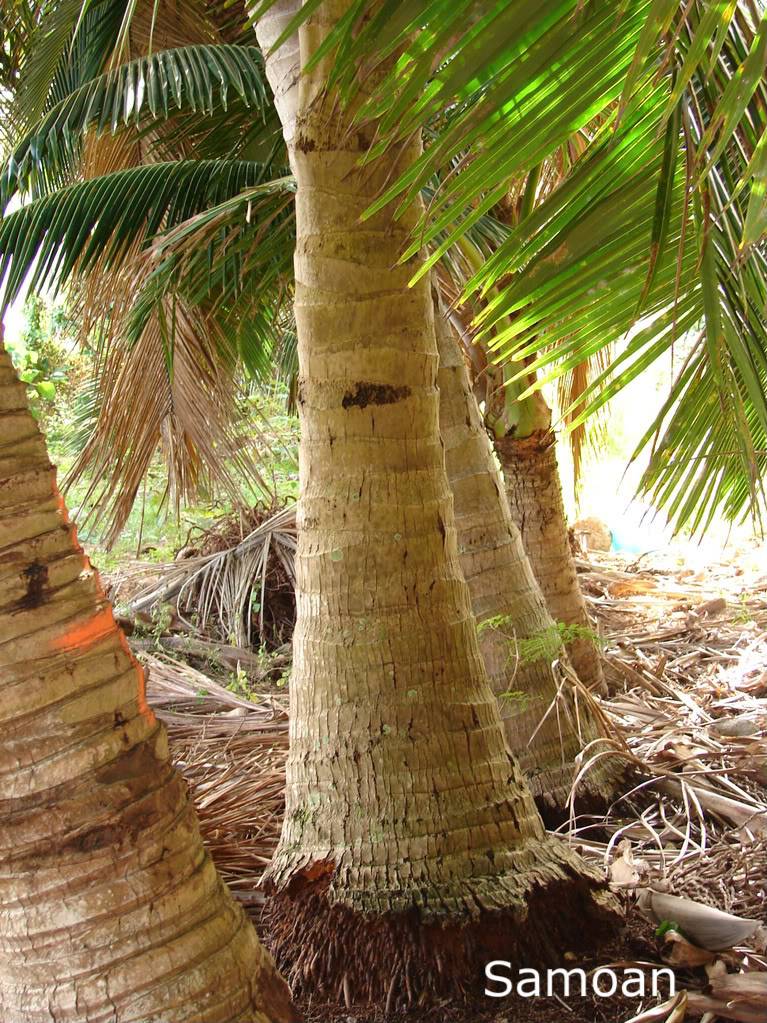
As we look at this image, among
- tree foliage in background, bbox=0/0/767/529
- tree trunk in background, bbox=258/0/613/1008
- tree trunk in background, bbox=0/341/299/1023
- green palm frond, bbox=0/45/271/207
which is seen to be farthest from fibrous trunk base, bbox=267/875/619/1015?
green palm frond, bbox=0/45/271/207

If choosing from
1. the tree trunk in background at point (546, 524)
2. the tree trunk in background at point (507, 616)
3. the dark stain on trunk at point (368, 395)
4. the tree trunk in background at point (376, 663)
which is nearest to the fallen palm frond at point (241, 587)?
the tree trunk in background at point (546, 524)

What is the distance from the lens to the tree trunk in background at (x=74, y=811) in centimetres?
133

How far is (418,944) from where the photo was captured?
6.44 feet

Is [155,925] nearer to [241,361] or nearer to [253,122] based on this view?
[241,361]

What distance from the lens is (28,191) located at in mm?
4152

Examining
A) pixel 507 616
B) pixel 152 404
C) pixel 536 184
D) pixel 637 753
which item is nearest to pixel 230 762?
pixel 507 616

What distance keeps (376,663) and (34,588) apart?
34.8 inches

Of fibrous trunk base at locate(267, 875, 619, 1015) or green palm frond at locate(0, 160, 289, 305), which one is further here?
green palm frond at locate(0, 160, 289, 305)

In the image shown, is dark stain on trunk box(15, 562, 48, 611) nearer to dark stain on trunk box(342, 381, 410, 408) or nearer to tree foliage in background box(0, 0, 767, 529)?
tree foliage in background box(0, 0, 767, 529)

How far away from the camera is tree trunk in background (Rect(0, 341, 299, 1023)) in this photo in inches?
52.4

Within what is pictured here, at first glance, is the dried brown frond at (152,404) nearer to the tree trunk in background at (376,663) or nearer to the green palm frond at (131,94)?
the green palm frond at (131,94)

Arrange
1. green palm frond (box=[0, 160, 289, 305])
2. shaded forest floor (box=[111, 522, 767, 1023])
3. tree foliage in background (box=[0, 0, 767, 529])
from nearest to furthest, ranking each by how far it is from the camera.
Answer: tree foliage in background (box=[0, 0, 767, 529]) → shaded forest floor (box=[111, 522, 767, 1023]) → green palm frond (box=[0, 160, 289, 305])

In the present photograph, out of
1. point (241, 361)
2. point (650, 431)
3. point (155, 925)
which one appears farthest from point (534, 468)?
point (155, 925)

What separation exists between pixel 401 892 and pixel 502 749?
0.37 metres
